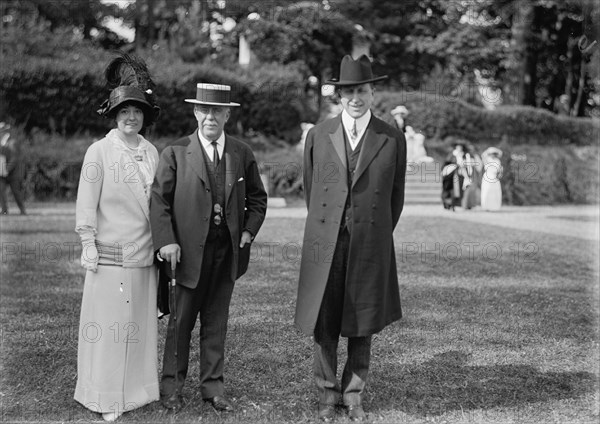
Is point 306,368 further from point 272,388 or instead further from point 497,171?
point 497,171

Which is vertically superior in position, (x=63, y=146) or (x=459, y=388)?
(x=63, y=146)

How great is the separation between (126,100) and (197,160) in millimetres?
547

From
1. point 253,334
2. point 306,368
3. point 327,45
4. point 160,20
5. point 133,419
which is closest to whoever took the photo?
point 133,419

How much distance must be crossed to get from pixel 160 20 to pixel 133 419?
29.0 m

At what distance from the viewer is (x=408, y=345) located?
644 centimetres

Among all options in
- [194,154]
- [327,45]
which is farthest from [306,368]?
[327,45]

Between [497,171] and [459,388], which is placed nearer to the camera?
[459,388]

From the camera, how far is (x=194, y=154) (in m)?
4.70

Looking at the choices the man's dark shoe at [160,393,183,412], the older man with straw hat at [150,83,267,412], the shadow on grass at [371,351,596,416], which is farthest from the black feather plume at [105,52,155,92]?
the shadow on grass at [371,351,596,416]

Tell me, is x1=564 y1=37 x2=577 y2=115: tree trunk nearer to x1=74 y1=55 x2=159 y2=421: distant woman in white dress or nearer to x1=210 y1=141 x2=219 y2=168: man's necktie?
x1=210 y1=141 x2=219 y2=168: man's necktie

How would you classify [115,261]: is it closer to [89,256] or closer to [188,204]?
[89,256]

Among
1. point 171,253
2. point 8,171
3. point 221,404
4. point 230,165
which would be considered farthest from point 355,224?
point 8,171

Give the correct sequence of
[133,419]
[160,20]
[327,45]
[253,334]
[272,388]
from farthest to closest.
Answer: [160,20] → [327,45] → [253,334] → [272,388] → [133,419]

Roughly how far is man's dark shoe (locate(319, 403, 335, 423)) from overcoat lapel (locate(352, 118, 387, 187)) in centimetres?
137
